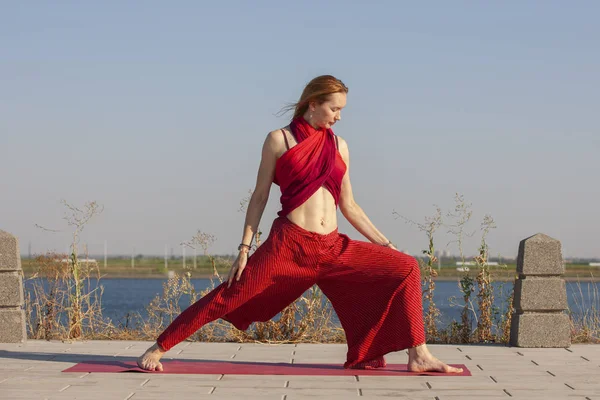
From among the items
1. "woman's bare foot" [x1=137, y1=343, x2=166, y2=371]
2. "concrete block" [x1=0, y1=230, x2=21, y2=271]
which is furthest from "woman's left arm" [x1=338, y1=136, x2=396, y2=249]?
"concrete block" [x1=0, y1=230, x2=21, y2=271]

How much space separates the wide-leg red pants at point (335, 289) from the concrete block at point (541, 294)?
193 centimetres

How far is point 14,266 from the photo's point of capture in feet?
26.3

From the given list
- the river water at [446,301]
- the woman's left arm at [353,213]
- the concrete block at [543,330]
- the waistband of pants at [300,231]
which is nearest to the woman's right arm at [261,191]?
the waistband of pants at [300,231]

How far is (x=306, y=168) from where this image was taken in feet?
19.8

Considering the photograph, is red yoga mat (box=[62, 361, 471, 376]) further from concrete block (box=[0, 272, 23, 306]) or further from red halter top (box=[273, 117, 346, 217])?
concrete block (box=[0, 272, 23, 306])

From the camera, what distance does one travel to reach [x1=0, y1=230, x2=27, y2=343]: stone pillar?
7.98 meters

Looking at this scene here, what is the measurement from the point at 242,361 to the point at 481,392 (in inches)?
82.8

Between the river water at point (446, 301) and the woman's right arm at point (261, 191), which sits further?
the river water at point (446, 301)

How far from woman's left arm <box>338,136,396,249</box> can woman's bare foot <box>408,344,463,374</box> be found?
2.46 feet

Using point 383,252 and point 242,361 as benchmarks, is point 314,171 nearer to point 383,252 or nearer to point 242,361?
point 383,252

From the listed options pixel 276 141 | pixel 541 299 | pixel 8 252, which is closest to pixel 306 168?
pixel 276 141

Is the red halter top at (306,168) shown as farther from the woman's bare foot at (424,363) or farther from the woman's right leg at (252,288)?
the woman's bare foot at (424,363)

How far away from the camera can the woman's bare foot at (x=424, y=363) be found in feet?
20.1

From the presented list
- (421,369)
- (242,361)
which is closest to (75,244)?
(242,361)
